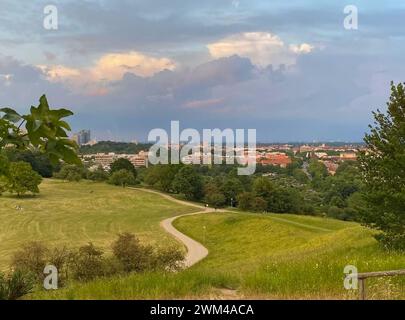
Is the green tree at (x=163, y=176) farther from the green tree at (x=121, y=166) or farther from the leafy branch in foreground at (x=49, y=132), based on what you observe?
the leafy branch in foreground at (x=49, y=132)

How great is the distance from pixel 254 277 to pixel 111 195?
101 m

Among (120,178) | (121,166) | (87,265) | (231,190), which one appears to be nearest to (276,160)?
(121,166)

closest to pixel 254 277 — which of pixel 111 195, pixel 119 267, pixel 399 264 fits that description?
Result: pixel 399 264

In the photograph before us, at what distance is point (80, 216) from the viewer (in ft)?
280

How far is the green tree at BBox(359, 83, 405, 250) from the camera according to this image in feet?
68.1

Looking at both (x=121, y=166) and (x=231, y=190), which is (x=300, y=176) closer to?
(x=231, y=190)

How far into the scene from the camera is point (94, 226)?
76.8 metres

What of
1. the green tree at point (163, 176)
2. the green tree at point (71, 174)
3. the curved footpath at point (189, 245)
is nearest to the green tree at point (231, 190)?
the green tree at point (163, 176)

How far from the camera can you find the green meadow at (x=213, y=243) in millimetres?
8758

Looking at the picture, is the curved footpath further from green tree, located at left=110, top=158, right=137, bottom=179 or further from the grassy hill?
green tree, located at left=110, top=158, right=137, bottom=179

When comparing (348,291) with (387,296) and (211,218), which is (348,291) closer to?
(387,296)

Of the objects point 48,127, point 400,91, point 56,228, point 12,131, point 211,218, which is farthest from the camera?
point 211,218

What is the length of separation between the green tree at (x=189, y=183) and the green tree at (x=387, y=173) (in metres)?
90.7

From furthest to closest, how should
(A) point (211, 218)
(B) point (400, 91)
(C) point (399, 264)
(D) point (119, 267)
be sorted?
(A) point (211, 218) < (D) point (119, 267) < (B) point (400, 91) < (C) point (399, 264)
